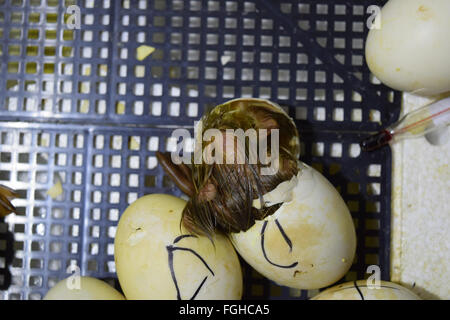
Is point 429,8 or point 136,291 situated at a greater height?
point 429,8

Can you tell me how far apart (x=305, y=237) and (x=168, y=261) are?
0.16 m

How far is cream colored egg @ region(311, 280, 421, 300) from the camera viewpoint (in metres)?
0.55

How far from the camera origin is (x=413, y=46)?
56cm

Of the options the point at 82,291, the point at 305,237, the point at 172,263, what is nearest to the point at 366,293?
the point at 305,237

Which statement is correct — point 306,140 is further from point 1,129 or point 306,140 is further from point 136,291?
point 1,129

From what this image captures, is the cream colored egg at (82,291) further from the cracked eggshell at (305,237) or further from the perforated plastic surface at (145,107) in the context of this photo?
the cracked eggshell at (305,237)

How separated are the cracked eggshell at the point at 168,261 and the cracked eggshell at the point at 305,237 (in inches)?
1.6

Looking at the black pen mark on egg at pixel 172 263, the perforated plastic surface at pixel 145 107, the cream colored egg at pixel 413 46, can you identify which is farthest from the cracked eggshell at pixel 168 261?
the cream colored egg at pixel 413 46

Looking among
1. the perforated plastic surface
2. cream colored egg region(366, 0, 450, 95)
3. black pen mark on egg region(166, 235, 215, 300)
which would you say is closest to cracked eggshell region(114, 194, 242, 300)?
black pen mark on egg region(166, 235, 215, 300)

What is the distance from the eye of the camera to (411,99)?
676 millimetres

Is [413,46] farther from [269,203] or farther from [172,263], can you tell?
[172,263]

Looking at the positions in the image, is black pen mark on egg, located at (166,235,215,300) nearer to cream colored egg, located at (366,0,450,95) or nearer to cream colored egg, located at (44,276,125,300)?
cream colored egg, located at (44,276,125,300)

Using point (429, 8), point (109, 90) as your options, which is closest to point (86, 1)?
point (109, 90)
